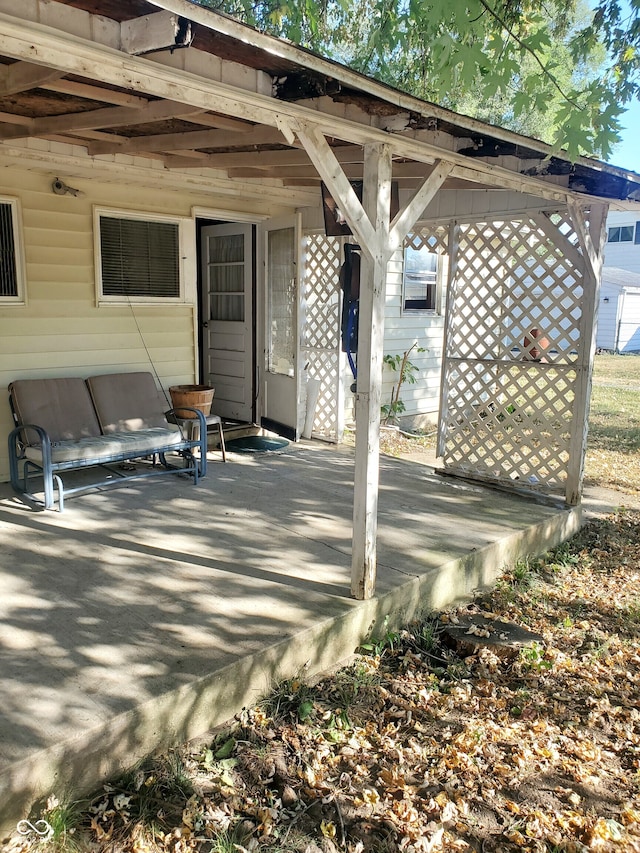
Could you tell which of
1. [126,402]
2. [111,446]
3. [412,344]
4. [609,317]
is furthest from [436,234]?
[609,317]

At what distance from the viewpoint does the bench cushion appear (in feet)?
14.9

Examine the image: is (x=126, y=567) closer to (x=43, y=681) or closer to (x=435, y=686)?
(x=43, y=681)

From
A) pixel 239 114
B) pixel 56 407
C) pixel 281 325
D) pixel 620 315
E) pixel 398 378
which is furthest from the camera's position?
pixel 620 315

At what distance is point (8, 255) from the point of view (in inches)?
196

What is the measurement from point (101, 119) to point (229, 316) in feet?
12.1

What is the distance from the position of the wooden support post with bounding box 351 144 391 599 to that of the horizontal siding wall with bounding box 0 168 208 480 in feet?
9.86

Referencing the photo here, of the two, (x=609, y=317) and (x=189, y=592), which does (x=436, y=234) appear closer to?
(x=189, y=592)

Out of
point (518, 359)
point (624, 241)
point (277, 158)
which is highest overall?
point (624, 241)

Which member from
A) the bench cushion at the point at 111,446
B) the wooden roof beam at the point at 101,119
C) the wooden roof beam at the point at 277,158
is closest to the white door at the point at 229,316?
the bench cushion at the point at 111,446

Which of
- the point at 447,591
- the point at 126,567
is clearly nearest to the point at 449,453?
the point at 447,591

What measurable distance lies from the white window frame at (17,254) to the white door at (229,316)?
2.44 m

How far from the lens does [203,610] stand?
10.4 feet

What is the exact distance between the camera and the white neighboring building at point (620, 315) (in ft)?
68.0

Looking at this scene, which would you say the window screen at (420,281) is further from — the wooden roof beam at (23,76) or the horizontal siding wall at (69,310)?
the wooden roof beam at (23,76)
